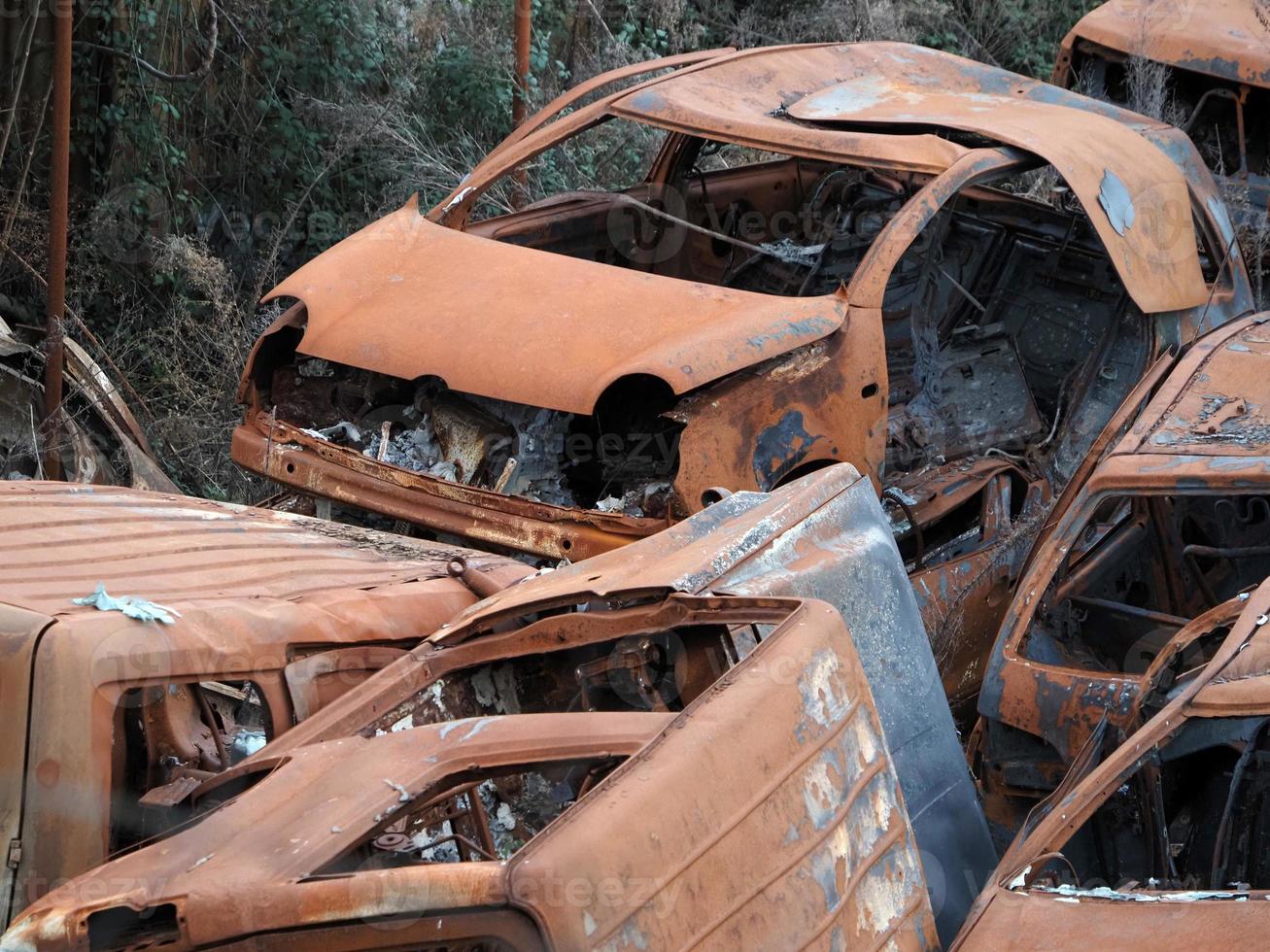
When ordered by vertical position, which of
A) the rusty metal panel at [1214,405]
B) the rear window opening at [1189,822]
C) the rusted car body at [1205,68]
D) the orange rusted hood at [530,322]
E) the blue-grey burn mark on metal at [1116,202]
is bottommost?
the rear window opening at [1189,822]

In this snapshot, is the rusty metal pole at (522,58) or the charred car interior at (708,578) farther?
the rusty metal pole at (522,58)

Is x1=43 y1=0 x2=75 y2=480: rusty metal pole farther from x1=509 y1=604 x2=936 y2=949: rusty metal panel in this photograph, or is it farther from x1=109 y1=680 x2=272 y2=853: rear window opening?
x1=509 y1=604 x2=936 y2=949: rusty metal panel

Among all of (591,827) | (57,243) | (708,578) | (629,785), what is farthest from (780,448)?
(57,243)

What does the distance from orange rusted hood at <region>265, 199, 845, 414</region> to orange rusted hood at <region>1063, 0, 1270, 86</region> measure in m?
3.96

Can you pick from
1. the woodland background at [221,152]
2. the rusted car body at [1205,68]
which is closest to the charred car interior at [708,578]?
the woodland background at [221,152]

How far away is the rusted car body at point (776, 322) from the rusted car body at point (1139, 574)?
0.54 meters

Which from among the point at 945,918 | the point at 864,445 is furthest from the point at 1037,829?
the point at 864,445

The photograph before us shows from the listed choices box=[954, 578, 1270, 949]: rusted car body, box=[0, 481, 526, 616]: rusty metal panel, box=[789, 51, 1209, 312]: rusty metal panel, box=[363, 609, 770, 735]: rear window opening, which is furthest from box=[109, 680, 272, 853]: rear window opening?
box=[789, 51, 1209, 312]: rusty metal panel

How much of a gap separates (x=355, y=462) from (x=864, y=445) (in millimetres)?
1660

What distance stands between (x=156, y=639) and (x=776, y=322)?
7.96 feet

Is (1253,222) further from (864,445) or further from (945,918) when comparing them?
(945,918)

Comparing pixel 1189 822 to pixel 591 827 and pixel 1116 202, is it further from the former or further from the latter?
pixel 1116 202

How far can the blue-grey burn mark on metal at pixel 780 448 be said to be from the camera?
15.3 feet

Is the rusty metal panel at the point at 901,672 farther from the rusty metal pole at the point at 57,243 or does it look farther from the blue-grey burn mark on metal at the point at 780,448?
the rusty metal pole at the point at 57,243
